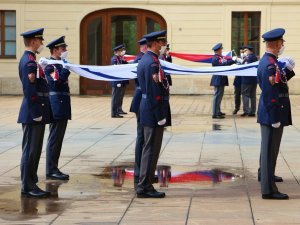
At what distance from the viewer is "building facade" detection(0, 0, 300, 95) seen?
99.0 feet

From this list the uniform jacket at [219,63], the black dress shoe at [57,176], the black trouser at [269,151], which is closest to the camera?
the black trouser at [269,151]

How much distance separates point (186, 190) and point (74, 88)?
21.6 m

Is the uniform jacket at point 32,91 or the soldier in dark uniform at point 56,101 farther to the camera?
the soldier in dark uniform at point 56,101

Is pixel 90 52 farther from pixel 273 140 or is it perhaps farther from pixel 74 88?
pixel 273 140

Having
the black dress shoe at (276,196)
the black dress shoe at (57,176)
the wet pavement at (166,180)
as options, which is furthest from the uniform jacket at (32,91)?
the black dress shoe at (276,196)

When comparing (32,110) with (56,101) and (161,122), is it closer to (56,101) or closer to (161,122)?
(56,101)

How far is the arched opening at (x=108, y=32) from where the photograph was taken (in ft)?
100

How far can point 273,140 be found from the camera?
8.74 meters

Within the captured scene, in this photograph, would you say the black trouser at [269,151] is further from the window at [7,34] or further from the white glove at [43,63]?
the window at [7,34]

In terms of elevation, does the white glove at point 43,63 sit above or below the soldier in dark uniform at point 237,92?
above

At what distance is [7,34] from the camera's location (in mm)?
30641

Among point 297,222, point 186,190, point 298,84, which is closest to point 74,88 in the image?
point 298,84

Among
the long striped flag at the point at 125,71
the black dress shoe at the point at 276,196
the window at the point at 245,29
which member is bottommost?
the black dress shoe at the point at 276,196

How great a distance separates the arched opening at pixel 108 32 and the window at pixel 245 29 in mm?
2790
